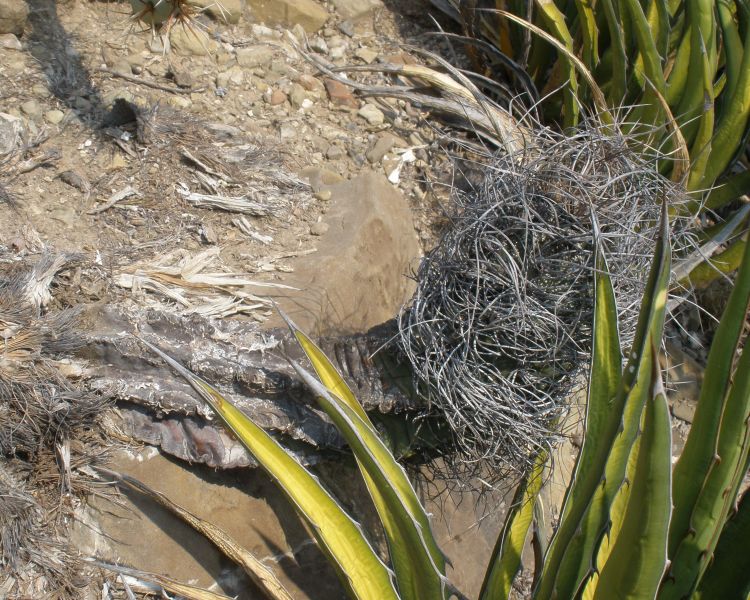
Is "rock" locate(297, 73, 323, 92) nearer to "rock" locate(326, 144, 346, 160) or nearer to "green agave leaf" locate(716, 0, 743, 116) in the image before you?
"rock" locate(326, 144, 346, 160)

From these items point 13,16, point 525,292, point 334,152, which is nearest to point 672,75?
point 334,152

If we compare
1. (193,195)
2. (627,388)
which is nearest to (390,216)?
(193,195)

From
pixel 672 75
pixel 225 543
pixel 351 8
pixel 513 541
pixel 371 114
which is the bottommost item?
pixel 225 543

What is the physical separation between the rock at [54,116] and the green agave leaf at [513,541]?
73.4 inches

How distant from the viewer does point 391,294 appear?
2.56m

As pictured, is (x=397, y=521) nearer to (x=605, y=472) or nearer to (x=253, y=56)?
(x=605, y=472)

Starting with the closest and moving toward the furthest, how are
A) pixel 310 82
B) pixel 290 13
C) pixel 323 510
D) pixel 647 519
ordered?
pixel 647 519, pixel 323 510, pixel 310 82, pixel 290 13

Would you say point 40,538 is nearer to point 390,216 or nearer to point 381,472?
point 381,472

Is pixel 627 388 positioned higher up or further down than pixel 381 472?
higher up

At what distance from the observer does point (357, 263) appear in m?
2.48

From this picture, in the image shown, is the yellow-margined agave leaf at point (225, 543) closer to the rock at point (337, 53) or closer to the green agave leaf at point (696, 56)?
the green agave leaf at point (696, 56)

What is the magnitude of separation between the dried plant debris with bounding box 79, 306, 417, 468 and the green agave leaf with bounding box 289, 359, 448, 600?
1.05 feet

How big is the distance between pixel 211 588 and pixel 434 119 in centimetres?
211

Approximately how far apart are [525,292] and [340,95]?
5.65ft
